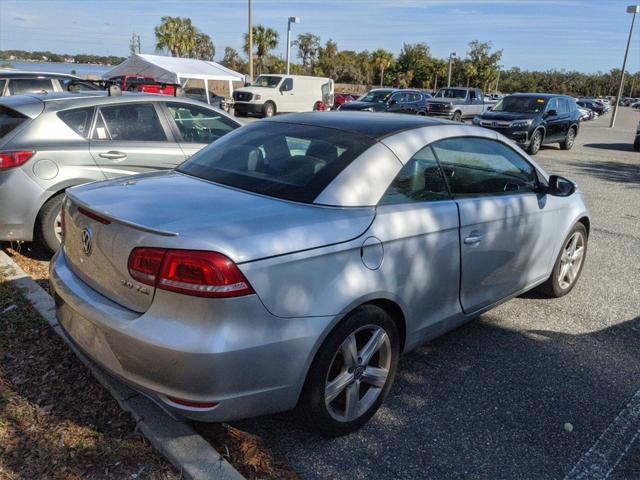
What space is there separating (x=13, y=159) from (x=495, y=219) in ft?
13.0

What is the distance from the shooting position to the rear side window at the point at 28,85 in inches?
456

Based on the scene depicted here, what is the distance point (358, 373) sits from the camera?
2842mm

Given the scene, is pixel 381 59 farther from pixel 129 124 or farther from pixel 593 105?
pixel 129 124

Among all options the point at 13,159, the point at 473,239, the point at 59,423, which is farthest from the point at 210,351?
the point at 13,159

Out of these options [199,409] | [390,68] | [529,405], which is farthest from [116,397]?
[390,68]

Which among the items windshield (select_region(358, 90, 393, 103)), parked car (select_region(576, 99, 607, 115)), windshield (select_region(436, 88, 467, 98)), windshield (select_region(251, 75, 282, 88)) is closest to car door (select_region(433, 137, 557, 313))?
windshield (select_region(358, 90, 393, 103))

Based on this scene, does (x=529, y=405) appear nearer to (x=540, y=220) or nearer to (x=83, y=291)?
(x=540, y=220)

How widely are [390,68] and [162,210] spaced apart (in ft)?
252

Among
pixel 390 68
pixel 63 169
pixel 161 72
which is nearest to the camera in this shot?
pixel 63 169

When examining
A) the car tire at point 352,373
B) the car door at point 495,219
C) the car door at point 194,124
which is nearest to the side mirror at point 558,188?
the car door at point 495,219

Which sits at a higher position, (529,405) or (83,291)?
(83,291)

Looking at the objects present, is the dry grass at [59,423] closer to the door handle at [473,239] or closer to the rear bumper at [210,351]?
the rear bumper at [210,351]

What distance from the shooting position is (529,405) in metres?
3.23

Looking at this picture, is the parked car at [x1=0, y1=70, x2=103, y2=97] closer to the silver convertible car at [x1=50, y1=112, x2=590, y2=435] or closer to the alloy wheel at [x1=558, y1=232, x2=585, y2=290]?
the silver convertible car at [x1=50, y1=112, x2=590, y2=435]
